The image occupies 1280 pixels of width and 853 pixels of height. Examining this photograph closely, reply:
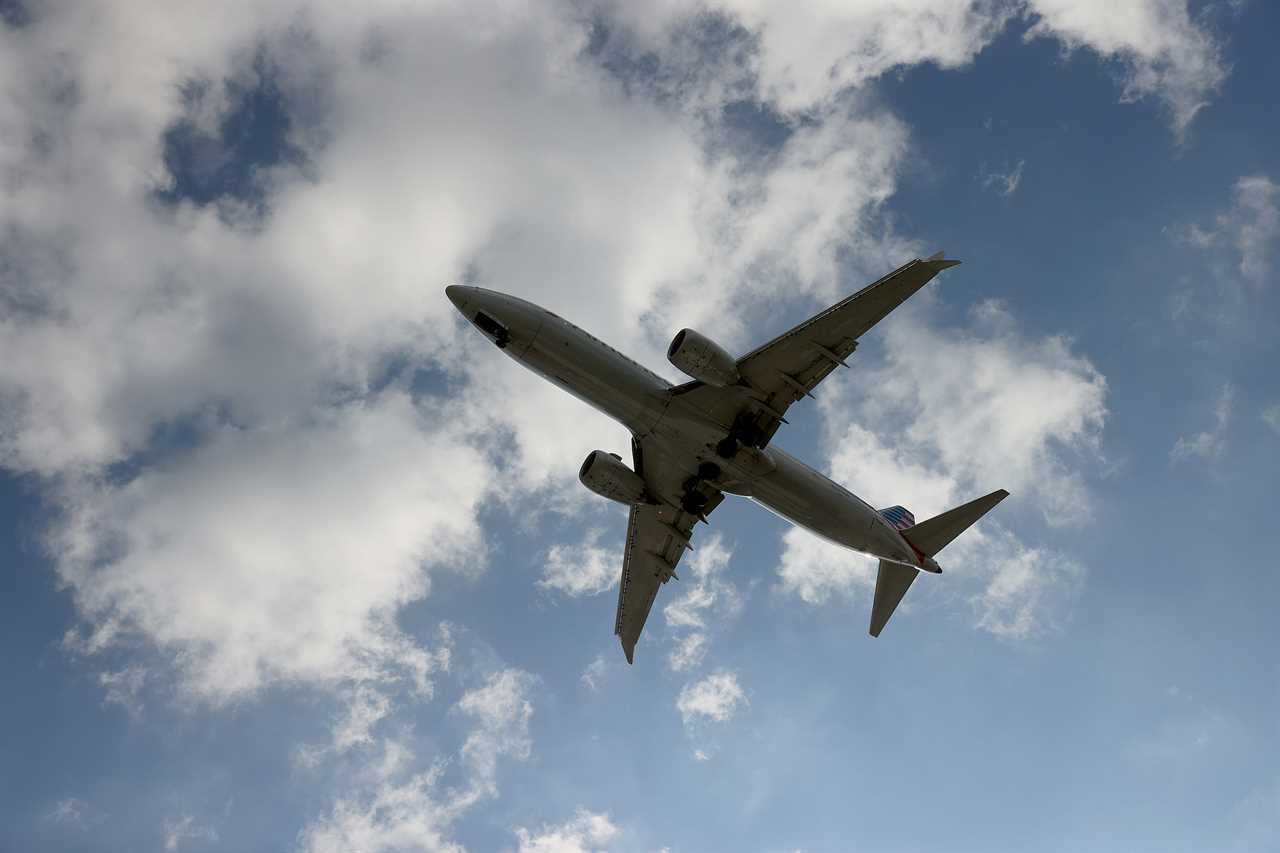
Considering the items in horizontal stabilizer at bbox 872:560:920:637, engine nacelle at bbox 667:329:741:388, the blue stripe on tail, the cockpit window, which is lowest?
horizontal stabilizer at bbox 872:560:920:637

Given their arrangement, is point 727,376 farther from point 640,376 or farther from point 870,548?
point 870,548

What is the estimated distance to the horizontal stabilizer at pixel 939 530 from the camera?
41312 millimetres

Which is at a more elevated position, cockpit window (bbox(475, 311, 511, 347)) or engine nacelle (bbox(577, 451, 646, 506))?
cockpit window (bbox(475, 311, 511, 347))

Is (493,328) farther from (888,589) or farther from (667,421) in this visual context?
(888,589)

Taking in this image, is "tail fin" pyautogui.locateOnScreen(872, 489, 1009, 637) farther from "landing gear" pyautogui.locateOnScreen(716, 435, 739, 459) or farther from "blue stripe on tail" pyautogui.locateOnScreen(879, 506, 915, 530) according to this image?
"landing gear" pyautogui.locateOnScreen(716, 435, 739, 459)

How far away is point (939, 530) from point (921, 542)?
1099mm

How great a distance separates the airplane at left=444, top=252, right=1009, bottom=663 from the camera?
3650cm

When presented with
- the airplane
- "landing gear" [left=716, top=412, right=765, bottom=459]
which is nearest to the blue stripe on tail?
the airplane

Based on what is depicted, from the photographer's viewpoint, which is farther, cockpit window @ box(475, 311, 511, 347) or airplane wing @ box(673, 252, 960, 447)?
cockpit window @ box(475, 311, 511, 347)

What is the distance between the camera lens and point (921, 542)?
41.8 meters

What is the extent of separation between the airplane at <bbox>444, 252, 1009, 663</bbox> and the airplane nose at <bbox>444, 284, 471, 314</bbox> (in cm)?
7

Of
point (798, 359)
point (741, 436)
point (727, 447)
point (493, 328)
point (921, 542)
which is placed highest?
point (493, 328)

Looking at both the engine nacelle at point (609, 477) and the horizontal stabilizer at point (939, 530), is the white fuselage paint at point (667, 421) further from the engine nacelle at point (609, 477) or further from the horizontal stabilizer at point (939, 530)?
the engine nacelle at point (609, 477)

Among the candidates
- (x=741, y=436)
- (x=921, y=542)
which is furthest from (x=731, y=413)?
(x=921, y=542)
